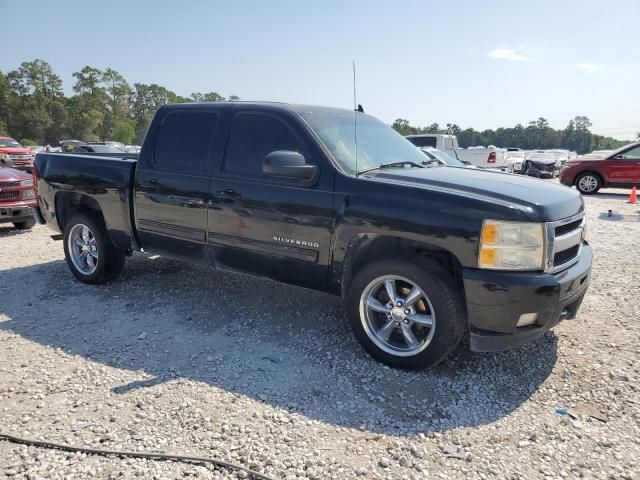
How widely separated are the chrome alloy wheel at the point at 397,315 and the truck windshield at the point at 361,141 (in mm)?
946

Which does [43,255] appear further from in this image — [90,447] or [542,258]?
[542,258]

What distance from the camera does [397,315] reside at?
3365 mm

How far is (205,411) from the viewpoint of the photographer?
9.53 ft

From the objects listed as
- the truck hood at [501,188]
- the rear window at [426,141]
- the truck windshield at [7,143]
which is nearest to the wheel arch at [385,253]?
the truck hood at [501,188]

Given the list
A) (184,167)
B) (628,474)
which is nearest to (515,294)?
(628,474)

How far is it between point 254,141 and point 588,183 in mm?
14214

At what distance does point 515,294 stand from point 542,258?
308 mm

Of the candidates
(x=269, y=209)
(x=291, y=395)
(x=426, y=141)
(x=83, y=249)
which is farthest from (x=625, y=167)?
(x=83, y=249)

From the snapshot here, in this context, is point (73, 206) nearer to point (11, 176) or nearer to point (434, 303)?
point (11, 176)

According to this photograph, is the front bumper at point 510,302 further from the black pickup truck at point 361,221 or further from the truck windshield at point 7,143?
the truck windshield at point 7,143

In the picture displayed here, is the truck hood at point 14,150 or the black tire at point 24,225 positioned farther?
the truck hood at point 14,150

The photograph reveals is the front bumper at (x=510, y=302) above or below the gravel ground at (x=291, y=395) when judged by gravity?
above

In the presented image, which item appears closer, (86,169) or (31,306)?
(31,306)

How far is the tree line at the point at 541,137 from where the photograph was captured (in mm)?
100562
